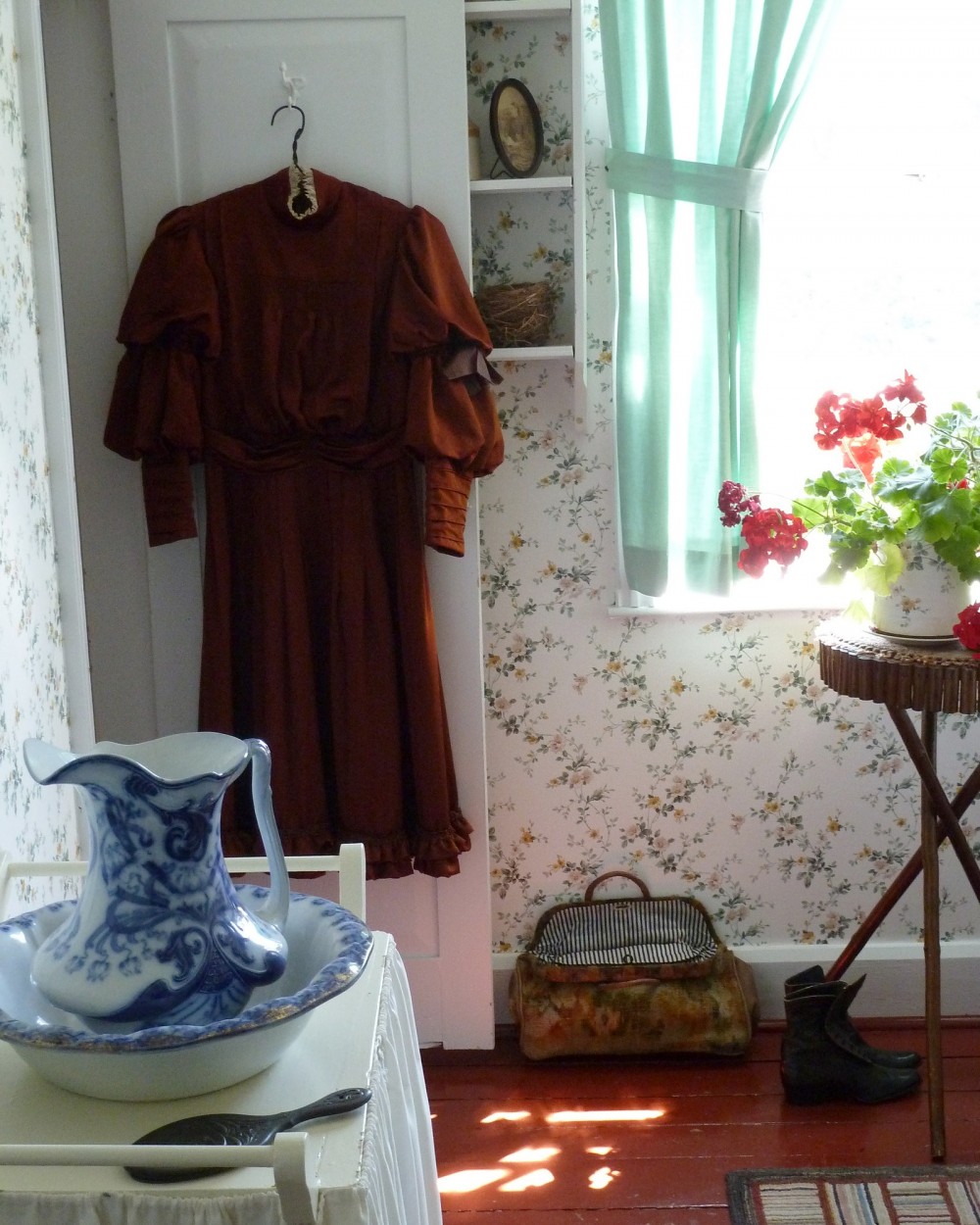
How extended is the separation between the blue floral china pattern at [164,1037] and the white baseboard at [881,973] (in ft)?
5.71

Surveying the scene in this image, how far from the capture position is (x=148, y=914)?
968 mm

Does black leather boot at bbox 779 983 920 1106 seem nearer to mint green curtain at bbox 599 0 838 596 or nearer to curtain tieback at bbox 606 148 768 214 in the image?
mint green curtain at bbox 599 0 838 596

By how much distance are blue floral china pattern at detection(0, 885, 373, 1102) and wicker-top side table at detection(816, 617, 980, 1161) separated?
1.21 m

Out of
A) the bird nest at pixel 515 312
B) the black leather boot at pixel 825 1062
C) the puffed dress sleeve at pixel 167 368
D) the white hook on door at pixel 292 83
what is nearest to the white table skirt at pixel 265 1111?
the puffed dress sleeve at pixel 167 368

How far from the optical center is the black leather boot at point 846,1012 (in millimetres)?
2342

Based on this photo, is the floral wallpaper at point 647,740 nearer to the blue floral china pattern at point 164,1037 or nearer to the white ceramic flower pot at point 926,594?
the white ceramic flower pot at point 926,594

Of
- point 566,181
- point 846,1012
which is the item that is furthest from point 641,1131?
point 566,181

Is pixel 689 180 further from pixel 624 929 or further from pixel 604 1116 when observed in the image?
pixel 604 1116

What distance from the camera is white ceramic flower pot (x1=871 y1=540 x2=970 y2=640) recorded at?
6.66ft

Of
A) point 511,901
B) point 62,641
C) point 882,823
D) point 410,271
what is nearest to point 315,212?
point 410,271

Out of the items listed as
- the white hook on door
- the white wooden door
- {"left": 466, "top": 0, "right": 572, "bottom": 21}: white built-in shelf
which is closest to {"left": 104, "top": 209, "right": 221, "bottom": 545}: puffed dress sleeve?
the white wooden door

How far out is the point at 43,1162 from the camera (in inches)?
32.9

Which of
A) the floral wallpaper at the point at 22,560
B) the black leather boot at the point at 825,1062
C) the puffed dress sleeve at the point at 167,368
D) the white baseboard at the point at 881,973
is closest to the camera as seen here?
the floral wallpaper at the point at 22,560

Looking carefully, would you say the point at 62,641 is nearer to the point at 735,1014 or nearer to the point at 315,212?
the point at 315,212
